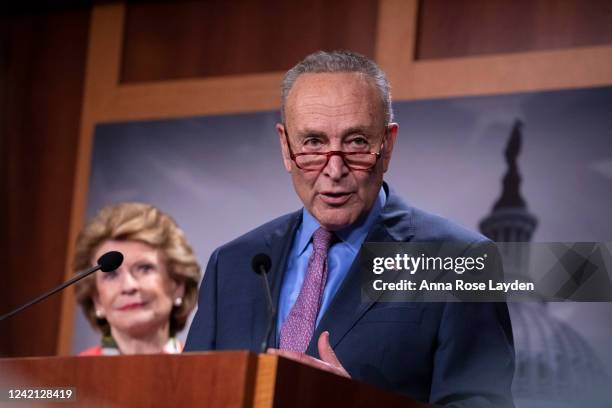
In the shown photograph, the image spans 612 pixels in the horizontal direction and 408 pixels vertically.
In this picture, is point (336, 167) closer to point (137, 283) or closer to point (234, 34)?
point (137, 283)

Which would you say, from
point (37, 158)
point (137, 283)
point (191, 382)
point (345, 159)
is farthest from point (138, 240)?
point (191, 382)

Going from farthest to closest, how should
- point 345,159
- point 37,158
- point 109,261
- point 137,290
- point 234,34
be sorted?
point 37,158 → point 234,34 → point 137,290 → point 345,159 → point 109,261

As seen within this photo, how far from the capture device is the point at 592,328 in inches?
156

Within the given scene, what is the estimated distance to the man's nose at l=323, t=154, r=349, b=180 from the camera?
2.87m

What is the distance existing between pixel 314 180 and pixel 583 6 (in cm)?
181

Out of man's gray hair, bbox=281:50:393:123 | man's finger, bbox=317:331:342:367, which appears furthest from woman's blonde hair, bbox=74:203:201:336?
man's finger, bbox=317:331:342:367

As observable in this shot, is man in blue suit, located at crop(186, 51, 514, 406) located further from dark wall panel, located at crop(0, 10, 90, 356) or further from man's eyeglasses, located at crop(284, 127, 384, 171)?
dark wall panel, located at crop(0, 10, 90, 356)

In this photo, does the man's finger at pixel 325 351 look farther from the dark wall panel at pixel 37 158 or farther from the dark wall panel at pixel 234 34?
the dark wall panel at pixel 37 158

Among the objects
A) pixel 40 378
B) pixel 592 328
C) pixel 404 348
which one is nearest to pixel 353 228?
pixel 404 348

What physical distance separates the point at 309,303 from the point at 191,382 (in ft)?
2.54

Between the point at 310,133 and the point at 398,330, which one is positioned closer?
the point at 398,330

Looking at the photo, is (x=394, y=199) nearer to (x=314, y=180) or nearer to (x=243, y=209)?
(x=314, y=180)

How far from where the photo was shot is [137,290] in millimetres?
4320

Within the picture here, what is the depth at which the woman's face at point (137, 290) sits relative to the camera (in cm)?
432
